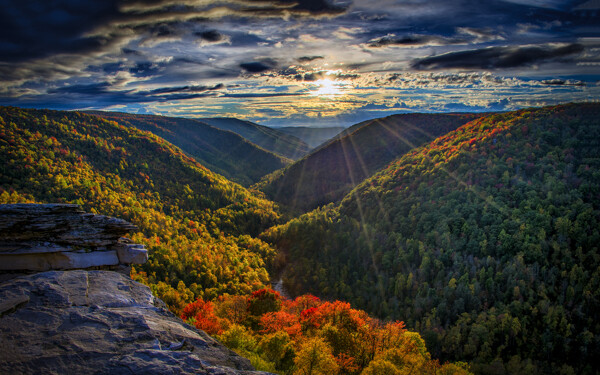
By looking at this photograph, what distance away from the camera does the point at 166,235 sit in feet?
420

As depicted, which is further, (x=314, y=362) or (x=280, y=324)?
(x=280, y=324)

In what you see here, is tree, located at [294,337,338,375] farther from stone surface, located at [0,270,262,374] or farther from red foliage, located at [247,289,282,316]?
red foliage, located at [247,289,282,316]

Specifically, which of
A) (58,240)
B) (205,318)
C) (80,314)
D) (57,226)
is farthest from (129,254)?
(205,318)

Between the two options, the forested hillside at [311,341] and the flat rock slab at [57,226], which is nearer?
the flat rock slab at [57,226]

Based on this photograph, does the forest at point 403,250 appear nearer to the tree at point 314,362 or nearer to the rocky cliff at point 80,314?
the tree at point 314,362

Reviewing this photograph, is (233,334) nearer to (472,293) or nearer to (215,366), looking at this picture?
(215,366)

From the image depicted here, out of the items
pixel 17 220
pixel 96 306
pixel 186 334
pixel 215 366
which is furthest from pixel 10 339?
pixel 17 220

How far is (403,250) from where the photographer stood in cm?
12175

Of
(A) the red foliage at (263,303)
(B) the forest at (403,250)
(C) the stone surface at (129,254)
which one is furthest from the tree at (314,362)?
(A) the red foliage at (263,303)

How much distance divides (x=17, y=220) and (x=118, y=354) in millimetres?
15436

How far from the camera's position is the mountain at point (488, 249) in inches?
3418

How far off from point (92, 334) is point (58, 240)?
1177 centimetres

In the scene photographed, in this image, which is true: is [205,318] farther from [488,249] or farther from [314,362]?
[488,249]

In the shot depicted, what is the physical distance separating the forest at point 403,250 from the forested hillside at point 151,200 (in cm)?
95
